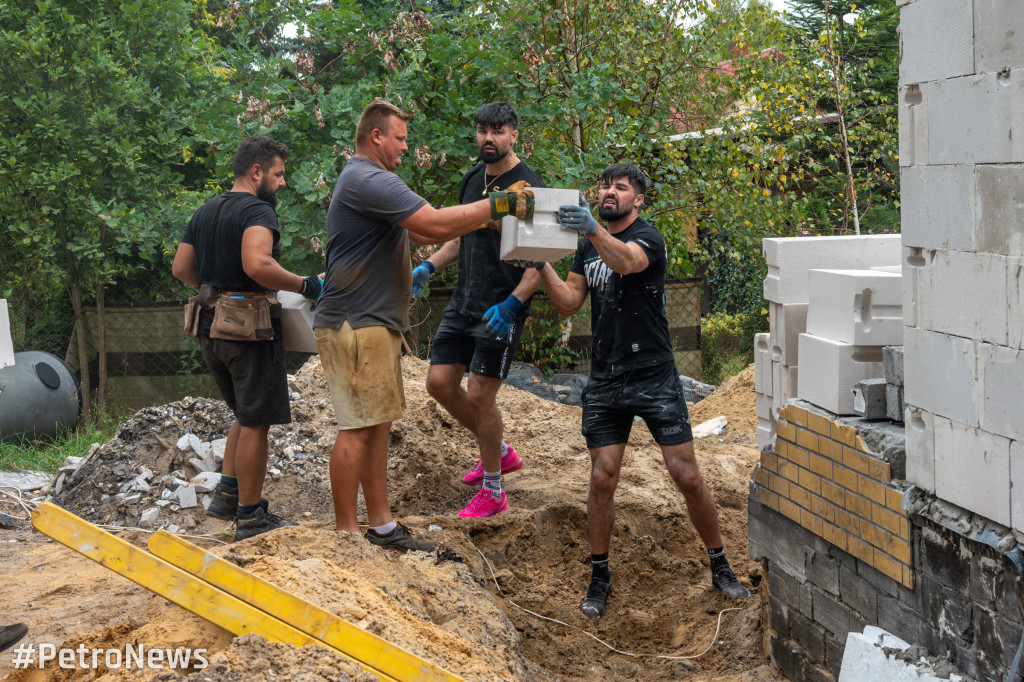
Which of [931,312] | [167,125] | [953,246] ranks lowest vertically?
[931,312]

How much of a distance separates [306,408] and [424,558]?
2.72 meters

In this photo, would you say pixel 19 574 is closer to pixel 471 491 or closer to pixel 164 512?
pixel 164 512

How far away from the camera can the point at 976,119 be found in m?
2.65

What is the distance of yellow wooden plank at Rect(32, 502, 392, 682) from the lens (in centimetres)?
296

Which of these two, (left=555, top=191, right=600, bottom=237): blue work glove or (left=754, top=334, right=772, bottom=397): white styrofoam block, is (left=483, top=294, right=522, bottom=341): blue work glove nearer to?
(left=555, top=191, right=600, bottom=237): blue work glove

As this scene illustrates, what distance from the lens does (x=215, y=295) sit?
15.1 ft

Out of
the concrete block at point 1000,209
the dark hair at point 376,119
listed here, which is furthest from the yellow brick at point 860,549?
the dark hair at point 376,119

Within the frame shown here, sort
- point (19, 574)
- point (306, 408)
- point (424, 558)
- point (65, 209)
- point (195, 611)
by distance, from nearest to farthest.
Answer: point (195, 611) → point (424, 558) → point (19, 574) → point (306, 408) → point (65, 209)

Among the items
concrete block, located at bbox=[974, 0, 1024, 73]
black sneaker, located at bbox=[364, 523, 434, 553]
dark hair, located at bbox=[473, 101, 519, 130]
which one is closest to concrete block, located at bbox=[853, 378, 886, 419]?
concrete block, located at bbox=[974, 0, 1024, 73]

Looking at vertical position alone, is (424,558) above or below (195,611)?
below

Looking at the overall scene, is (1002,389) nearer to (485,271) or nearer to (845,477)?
(845,477)

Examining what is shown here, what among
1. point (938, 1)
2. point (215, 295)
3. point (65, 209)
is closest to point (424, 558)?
point (215, 295)

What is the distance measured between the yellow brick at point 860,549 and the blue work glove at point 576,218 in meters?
1.61

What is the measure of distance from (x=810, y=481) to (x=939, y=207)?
4.05ft
